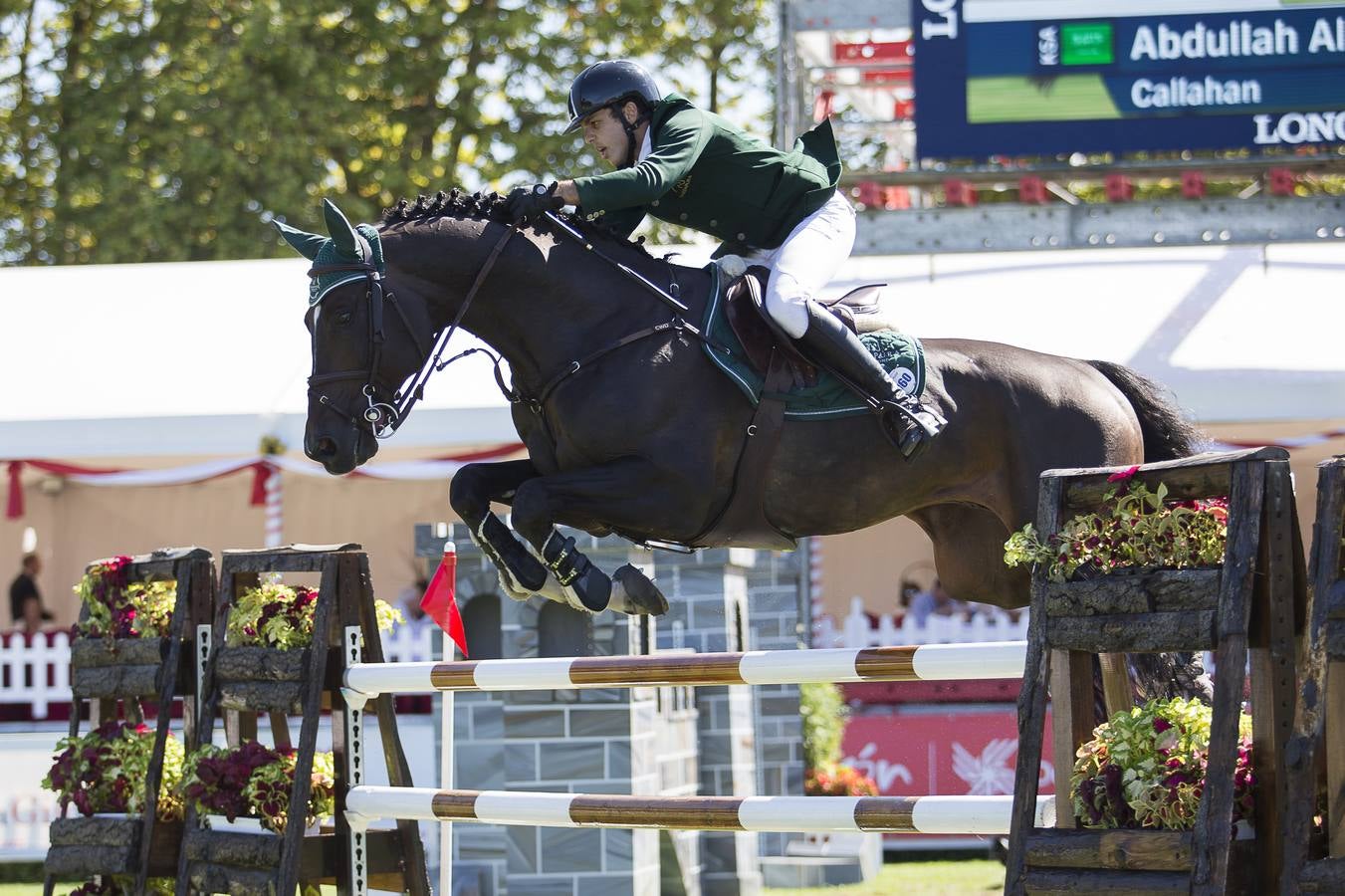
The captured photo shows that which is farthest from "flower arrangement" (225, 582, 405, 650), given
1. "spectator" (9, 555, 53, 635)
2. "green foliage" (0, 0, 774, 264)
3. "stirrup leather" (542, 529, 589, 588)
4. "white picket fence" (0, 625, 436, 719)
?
"green foliage" (0, 0, 774, 264)

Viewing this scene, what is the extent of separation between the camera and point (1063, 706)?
373 cm

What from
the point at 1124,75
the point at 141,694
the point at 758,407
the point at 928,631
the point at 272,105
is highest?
the point at 272,105

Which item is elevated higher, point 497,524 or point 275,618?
point 497,524

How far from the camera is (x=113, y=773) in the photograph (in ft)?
18.6

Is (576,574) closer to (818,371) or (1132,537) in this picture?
(818,371)

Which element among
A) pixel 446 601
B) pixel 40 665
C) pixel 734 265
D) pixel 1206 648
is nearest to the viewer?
pixel 1206 648

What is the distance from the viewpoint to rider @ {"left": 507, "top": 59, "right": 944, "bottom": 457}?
455 cm

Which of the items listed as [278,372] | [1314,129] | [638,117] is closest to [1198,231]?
[1314,129]

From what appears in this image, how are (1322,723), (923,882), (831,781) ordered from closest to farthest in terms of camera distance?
(1322,723), (923,882), (831,781)

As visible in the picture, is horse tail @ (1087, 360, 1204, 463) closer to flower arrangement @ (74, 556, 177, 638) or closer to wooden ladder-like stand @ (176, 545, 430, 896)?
wooden ladder-like stand @ (176, 545, 430, 896)

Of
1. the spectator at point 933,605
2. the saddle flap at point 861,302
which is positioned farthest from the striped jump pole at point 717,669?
the spectator at point 933,605

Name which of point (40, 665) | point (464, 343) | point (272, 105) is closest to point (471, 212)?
point (464, 343)

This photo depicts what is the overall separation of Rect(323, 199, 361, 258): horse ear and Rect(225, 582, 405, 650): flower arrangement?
48.9 inches

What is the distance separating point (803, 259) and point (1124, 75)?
22.7ft
